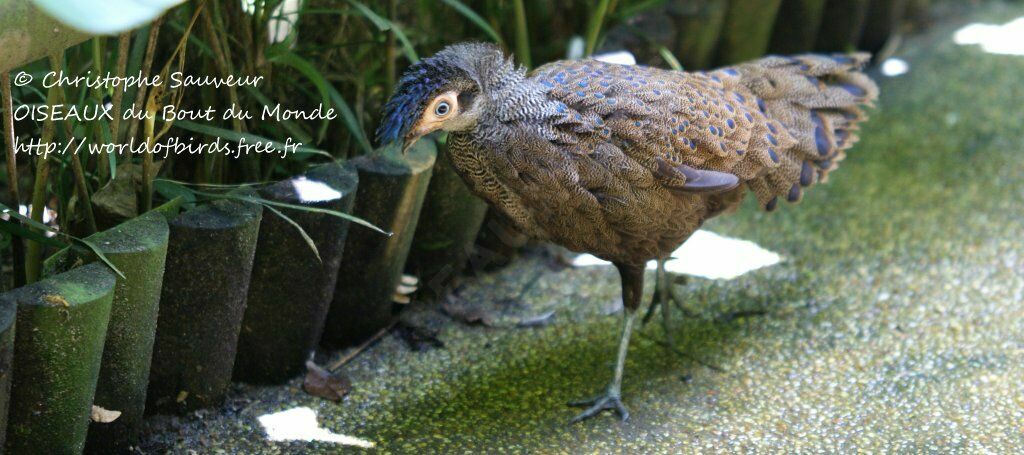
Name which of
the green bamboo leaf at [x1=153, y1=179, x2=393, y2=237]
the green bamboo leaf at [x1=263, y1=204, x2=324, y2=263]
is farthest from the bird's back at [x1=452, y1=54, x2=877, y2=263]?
the green bamboo leaf at [x1=263, y1=204, x2=324, y2=263]

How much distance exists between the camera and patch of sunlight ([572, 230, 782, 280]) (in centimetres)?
404

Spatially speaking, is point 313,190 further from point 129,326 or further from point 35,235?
point 35,235

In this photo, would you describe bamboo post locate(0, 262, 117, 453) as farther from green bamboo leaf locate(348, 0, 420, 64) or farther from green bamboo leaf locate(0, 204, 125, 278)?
green bamboo leaf locate(348, 0, 420, 64)

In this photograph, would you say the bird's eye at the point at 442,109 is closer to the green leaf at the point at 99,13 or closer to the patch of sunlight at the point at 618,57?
the green leaf at the point at 99,13

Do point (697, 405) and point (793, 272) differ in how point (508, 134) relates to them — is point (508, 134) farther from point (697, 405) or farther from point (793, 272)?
point (793, 272)

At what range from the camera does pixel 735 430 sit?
10.1ft

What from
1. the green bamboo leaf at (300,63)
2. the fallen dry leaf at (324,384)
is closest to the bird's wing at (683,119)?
the green bamboo leaf at (300,63)

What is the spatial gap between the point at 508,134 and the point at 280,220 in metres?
0.67

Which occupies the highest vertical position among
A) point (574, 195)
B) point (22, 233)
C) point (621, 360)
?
point (574, 195)

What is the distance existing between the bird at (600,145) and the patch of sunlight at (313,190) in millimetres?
236

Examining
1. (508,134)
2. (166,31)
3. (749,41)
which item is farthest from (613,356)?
(749,41)

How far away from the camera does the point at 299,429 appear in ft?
9.86

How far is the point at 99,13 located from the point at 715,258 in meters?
2.84

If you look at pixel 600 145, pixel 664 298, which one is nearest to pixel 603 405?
pixel 664 298
